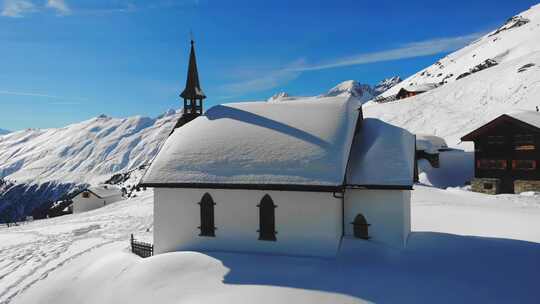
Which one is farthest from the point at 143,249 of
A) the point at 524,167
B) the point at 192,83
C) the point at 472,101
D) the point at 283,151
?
the point at 472,101

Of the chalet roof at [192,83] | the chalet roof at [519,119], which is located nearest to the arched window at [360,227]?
the chalet roof at [192,83]

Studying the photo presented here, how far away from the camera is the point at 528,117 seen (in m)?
32.7

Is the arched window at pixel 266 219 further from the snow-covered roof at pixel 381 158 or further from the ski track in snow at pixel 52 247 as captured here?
the ski track in snow at pixel 52 247

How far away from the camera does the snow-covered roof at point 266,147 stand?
1413 cm

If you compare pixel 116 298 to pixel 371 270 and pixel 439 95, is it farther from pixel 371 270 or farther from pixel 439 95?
pixel 439 95

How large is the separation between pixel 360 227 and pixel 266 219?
4040 mm

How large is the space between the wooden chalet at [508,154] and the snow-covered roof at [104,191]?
64.1 m

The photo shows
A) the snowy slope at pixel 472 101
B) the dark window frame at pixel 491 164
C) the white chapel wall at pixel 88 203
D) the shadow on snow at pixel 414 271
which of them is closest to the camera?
Answer: the shadow on snow at pixel 414 271

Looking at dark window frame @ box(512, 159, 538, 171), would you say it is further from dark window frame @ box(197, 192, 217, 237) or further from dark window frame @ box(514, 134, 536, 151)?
dark window frame @ box(197, 192, 217, 237)

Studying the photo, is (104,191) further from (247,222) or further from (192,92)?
(247,222)

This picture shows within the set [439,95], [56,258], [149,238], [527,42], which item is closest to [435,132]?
[439,95]

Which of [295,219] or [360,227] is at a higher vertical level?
[295,219]

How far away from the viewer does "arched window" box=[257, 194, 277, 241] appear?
14.6m

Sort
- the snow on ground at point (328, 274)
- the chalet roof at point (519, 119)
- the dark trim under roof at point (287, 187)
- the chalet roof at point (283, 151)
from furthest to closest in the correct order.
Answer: the chalet roof at point (519, 119)
the chalet roof at point (283, 151)
the dark trim under roof at point (287, 187)
the snow on ground at point (328, 274)
